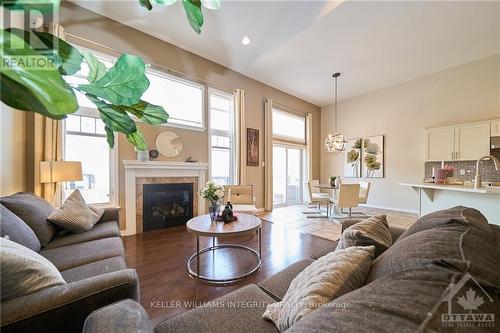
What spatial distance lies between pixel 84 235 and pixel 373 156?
21.4 feet

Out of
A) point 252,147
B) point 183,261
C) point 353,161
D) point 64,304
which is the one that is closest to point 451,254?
point 64,304

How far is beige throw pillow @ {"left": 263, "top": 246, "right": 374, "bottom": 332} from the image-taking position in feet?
2.29

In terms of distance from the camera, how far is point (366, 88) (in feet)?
18.9

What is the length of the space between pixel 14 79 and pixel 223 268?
2.40 m

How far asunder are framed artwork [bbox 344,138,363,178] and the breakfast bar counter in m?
2.70

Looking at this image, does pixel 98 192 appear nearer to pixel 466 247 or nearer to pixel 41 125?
pixel 41 125

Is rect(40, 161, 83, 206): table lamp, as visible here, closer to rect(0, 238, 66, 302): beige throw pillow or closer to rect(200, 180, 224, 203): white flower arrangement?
rect(200, 180, 224, 203): white flower arrangement

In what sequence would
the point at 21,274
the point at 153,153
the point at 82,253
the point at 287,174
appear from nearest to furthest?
the point at 21,274
the point at 82,253
the point at 153,153
the point at 287,174

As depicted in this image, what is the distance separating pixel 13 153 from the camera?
2.50 meters

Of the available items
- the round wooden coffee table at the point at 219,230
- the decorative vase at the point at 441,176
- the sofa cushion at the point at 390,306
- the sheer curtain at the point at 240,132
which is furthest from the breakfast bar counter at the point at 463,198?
the sheer curtain at the point at 240,132

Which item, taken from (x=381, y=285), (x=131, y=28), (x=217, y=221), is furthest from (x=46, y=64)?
(x=131, y=28)

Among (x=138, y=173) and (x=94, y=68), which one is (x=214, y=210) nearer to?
(x=138, y=173)

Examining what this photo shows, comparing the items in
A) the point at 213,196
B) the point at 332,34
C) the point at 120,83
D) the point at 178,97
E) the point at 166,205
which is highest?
the point at 332,34

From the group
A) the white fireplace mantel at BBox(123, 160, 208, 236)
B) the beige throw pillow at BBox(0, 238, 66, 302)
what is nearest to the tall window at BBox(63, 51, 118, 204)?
the white fireplace mantel at BBox(123, 160, 208, 236)
